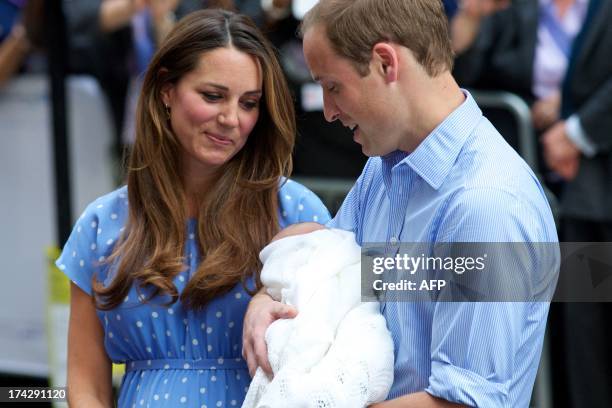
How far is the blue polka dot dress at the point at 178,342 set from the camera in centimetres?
307

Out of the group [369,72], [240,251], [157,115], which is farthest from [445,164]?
[157,115]

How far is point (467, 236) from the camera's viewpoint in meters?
2.22

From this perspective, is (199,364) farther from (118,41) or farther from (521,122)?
(118,41)

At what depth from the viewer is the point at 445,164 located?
7.68 ft

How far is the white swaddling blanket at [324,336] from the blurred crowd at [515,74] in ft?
9.00

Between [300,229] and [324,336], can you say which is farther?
[300,229]

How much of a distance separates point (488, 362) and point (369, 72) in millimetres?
648

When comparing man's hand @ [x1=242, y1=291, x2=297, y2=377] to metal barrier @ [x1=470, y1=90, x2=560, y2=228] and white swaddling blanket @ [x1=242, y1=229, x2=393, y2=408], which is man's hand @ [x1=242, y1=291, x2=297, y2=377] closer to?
white swaddling blanket @ [x1=242, y1=229, x2=393, y2=408]

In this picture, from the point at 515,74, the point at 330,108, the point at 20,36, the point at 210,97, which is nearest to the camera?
the point at 330,108

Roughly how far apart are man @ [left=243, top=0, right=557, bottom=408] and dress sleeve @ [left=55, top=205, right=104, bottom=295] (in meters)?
0.82

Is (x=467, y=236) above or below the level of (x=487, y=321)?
above

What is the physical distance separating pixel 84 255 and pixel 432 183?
4.15ft

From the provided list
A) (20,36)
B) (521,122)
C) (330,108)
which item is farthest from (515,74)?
(330,108)
